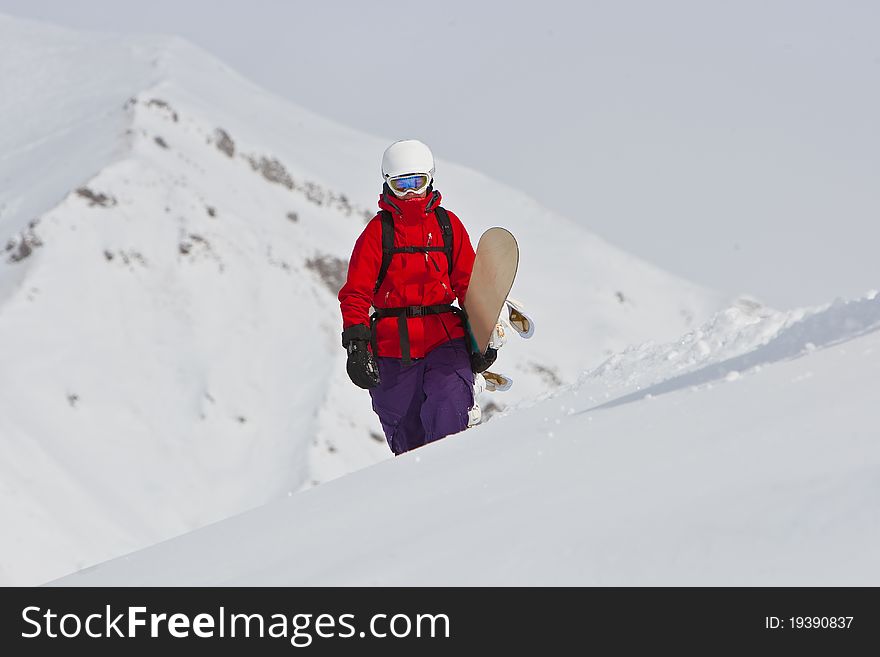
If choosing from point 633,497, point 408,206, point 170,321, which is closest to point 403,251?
point 408,206

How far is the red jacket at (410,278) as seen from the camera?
6.41 meters

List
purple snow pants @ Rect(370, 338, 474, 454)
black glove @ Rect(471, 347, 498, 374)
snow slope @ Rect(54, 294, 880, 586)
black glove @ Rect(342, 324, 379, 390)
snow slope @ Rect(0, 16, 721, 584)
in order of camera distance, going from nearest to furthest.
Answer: snow slope @ Rect(54, 294, 880, 586)
black glove @ Rect(342, 324, 379, 390)
purple snow pants @ Rect(370, 338, 474, 454)
black glove @ Rect(471, 347, 498, 374)
snow slope @ Rect(0, 16, 721, 584)

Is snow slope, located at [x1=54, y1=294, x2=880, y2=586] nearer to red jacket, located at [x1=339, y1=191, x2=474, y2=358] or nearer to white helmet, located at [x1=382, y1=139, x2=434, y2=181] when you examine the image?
red jacket, located at [x1=339, y1=191, x2=474, y2=358]

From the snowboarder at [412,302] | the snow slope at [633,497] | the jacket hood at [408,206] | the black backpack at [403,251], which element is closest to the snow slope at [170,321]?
the snowboarder at [412,302]

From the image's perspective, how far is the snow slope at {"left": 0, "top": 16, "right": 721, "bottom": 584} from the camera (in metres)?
24.4

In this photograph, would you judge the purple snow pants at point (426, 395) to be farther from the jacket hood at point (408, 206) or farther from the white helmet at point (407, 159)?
the white helmet at point (407, 159)

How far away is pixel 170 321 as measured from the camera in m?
30.3

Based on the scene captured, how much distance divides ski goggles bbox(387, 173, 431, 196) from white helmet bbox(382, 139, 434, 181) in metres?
0.02

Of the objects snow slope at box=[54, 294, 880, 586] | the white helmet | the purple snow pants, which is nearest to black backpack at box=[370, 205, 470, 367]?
the purple snow pants

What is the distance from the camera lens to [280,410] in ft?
95.9
